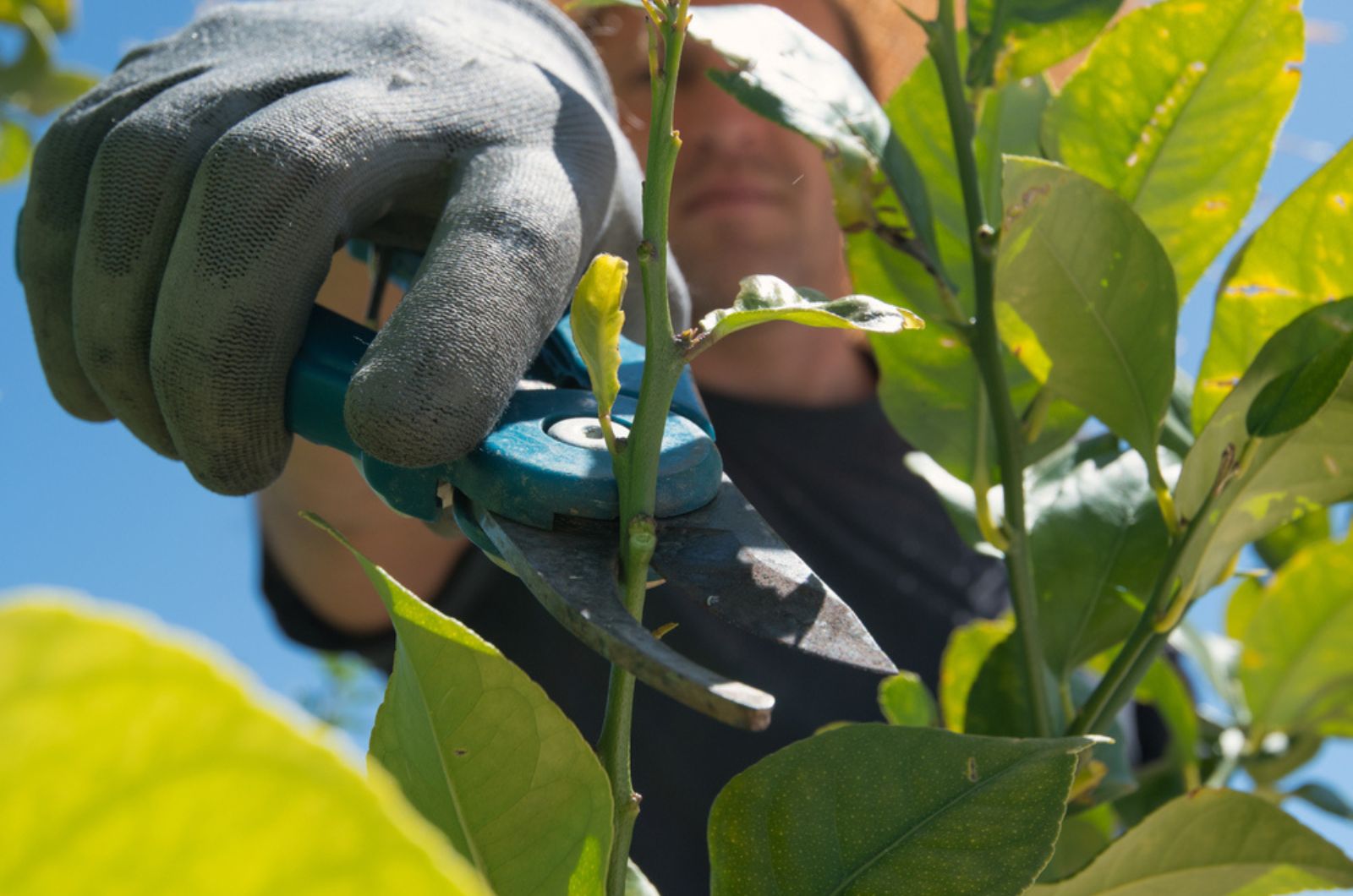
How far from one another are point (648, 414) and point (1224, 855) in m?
0.36

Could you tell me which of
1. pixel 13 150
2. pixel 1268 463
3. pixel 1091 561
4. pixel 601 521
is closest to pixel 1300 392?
pixel 1268 463

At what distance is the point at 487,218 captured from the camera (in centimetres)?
59

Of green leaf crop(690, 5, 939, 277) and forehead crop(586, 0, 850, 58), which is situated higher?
green leaf crop(690, 5, 939, 277)

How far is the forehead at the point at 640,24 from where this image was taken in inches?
60.7

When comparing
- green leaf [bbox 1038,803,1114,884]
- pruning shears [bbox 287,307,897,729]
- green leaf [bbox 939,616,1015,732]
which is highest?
pruning shears [bbox 287,307,897,729]

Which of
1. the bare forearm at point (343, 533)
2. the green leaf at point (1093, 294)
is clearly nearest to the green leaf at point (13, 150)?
the bare forearm at point (343, 533)

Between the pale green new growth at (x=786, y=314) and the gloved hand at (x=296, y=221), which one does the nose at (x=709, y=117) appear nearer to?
the gloved hand at (x=296, y=221)

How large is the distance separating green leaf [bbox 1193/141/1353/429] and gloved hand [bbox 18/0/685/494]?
35 cm

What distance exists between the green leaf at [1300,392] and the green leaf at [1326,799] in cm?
52

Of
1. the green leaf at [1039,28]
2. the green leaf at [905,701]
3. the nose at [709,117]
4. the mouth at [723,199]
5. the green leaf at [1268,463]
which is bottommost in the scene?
the green leaf at [905,701]

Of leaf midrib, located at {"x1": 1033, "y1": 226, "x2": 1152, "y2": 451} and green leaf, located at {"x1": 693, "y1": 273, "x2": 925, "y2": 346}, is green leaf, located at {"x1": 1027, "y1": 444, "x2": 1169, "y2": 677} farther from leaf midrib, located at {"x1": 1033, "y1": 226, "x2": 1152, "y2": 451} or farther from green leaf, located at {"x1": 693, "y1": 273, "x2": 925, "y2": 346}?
green leaf, located at {"x1": 693, "y1": 273, "x2": 925, "y2": 346}

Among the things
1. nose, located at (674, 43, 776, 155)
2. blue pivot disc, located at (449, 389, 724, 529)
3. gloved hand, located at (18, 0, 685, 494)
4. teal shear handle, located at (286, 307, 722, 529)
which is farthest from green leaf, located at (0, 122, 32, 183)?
blue pivot disc, located at (449, 389, 724, 529)

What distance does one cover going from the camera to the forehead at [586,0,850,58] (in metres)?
1.54

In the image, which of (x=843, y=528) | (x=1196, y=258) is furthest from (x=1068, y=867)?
(x=843, y=528)
